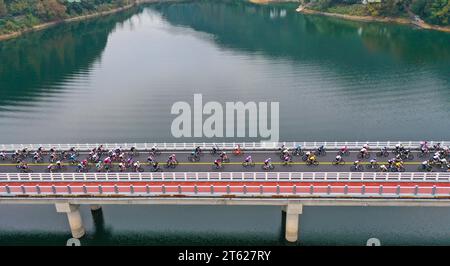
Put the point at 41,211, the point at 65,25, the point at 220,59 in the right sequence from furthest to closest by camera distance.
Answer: the point at 65,25 → the point at 220,59 → the point at 41,211

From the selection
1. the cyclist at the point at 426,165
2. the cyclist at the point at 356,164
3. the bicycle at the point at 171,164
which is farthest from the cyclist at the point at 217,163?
the cyclist at the point at 426,165

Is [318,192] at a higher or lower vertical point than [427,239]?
higher

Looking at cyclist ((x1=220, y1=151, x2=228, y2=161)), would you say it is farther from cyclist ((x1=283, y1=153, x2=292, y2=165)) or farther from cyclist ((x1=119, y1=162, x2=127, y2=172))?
cyclist ((x1=119, y1=162, x2=127, y2=172))

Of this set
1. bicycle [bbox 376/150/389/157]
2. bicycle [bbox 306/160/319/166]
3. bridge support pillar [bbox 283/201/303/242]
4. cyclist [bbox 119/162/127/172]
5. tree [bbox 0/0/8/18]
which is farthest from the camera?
tree [bbox 0/0/8/18]

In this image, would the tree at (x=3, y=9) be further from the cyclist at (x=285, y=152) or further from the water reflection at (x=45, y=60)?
the cyclist at (x=285, y=152)

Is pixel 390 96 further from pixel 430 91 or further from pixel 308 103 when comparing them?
pixel 308 103

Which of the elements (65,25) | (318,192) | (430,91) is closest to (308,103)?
(430,91)

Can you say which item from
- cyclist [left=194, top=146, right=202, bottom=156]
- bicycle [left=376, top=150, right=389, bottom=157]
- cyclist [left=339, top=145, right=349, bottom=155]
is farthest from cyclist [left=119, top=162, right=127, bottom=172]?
bicycle [left=376, top=150, right=389, bottom=157]

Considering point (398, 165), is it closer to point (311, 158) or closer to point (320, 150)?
point (320, 150)
